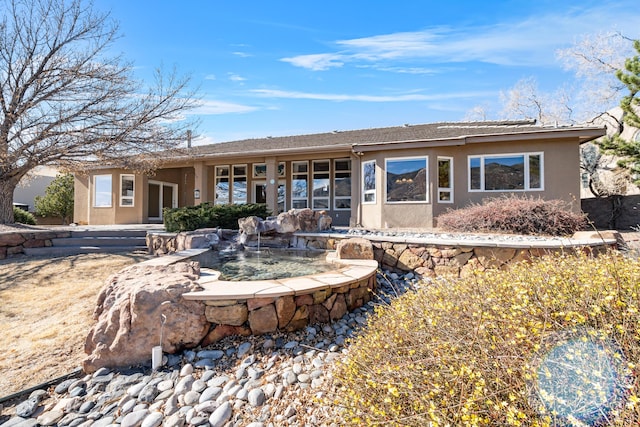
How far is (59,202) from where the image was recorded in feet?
55.0

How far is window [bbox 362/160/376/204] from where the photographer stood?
34.0 ft

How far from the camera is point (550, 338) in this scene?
1519 millimetres

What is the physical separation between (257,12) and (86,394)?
8.70 m

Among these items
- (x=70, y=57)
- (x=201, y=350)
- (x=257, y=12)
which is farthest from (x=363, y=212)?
(x=70, y=57)

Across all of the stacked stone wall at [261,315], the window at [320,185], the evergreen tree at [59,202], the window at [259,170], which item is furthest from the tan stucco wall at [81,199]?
the stacked stone wall at [261,315]

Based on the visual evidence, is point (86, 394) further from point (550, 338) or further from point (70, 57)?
point (70, 57)

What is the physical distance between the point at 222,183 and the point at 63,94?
678 centimetres

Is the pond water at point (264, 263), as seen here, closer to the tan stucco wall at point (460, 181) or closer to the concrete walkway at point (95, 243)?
the concrete walkway at point (95, 243)

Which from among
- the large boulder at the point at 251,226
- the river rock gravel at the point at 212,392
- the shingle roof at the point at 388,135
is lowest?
the river rock gravel at the point at 212,392

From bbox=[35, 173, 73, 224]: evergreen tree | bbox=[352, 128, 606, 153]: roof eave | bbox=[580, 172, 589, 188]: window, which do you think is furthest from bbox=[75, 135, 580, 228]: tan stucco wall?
bbox=[580, 172, 589, 188]: window

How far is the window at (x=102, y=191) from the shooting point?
13.4 m

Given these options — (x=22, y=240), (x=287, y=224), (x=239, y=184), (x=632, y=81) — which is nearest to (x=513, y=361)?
(x=287, y=224)

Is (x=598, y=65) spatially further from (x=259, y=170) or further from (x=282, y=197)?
(x=259, y=170)

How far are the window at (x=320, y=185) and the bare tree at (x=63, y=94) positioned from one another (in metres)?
6.25
